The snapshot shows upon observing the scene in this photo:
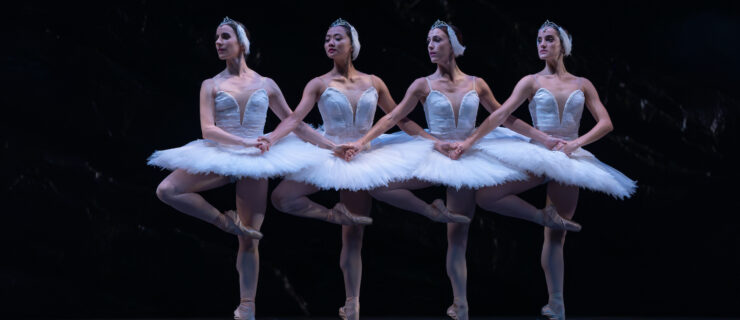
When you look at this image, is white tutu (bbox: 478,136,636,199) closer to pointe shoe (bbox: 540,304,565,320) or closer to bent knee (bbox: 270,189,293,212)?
pointe shoe (bbox: 540,304,565,320)

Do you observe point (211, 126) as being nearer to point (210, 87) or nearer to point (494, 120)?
point (210, 87)

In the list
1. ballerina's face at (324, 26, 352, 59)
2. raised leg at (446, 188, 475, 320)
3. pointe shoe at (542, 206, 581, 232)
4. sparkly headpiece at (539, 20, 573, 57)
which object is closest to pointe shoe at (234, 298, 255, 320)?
raised leg at (446, 188, 475, 320)

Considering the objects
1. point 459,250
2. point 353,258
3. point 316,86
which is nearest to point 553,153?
point 459,250

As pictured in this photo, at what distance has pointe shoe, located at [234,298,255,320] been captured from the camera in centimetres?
457

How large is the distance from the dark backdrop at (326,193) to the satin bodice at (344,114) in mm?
925

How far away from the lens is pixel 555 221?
Result: 4.56m

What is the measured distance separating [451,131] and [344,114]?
597mm

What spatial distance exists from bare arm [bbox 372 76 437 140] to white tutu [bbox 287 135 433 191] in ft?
0.29

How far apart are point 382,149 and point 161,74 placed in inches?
66.3

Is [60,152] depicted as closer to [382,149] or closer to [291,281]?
[291,281]

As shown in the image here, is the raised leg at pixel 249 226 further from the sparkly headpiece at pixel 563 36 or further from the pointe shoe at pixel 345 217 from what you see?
the sparkly headpiece at pixel 563 36

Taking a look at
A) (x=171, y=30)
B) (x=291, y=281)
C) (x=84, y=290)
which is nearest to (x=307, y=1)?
(x=171, y=30)

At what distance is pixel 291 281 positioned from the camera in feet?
18.7

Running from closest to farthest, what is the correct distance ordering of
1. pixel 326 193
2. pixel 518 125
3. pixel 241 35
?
pixel 241 35 < pixel 518 125 < pixel 326 193
